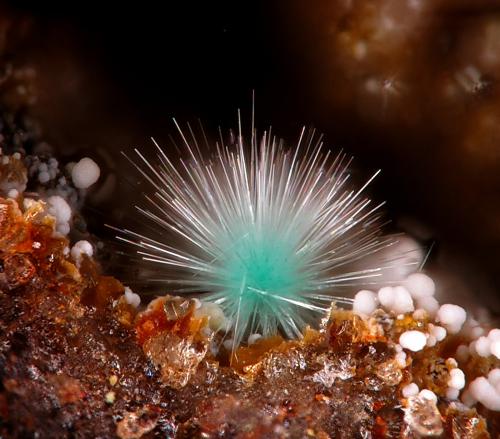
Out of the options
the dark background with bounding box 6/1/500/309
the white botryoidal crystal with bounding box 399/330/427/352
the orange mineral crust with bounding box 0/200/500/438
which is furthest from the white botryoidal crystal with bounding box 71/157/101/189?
the white botryoidal crystal with bounding box 399/330/427/352

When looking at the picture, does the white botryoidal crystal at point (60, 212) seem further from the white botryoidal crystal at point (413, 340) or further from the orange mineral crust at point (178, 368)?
the white botryoidal crystal at point (413, 340)

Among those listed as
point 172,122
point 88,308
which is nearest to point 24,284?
point 88,308

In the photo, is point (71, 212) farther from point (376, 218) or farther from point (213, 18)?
point (376, 218)

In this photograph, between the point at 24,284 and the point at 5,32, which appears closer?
the point at 24,284

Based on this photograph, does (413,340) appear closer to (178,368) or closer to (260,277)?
(260,277)

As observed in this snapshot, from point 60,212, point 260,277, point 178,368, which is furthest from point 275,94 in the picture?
point 178,368

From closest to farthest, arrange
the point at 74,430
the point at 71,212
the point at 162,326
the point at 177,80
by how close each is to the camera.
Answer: the point at 74,430
the point at 162,326
the point at 71,212
the point at 177,80
